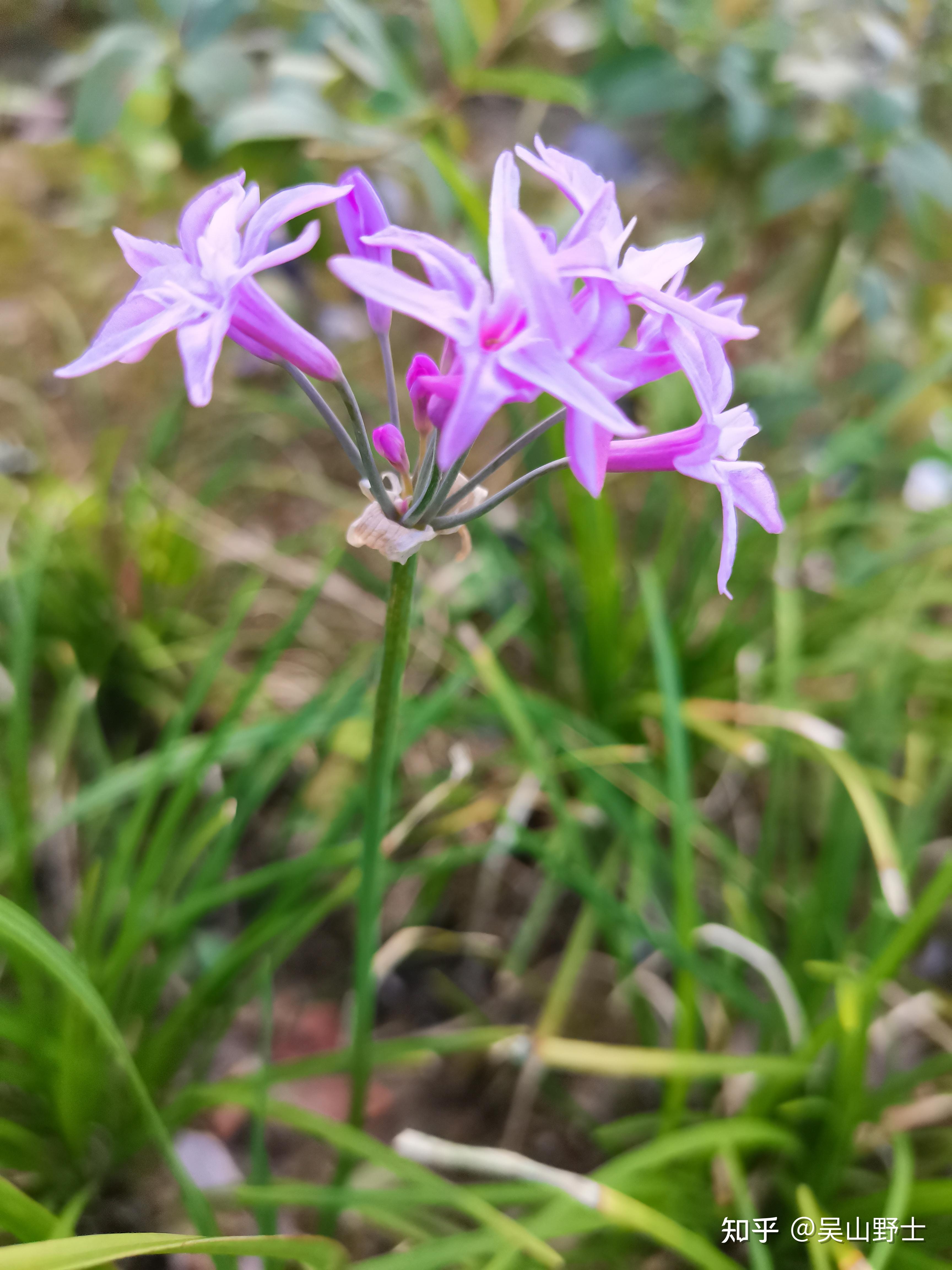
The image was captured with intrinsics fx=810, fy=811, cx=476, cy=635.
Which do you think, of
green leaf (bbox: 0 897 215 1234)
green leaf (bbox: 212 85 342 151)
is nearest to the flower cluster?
green leaf (bbox: 0 897 215 1234)

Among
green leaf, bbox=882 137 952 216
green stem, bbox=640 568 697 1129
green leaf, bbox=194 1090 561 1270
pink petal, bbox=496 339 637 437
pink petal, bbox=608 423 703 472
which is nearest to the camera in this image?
pink petal, bbox=496 339 637 437

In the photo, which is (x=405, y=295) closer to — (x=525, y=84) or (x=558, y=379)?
(x=558, y=379)

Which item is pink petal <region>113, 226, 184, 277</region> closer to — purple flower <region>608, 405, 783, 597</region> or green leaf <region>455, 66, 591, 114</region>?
purple flower <region>608, 405, 783, 597</region>

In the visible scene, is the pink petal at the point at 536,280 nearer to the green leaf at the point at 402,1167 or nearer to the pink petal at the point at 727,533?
the pink petal at the point at 727,533

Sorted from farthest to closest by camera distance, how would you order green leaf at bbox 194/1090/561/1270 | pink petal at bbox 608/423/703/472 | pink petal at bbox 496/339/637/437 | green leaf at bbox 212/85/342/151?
green leaf at bbox 212/85/342/151 → green leaf at bbox 194/1090/561/1270 → pink petal at bbox 608/423/703/472 → pink petal at bbox 496/339/637/437

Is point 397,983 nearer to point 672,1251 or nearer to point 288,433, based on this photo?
point 672,1251

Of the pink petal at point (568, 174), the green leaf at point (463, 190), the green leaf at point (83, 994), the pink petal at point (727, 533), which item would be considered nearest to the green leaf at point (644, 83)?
the green leaf at point (463, 190)

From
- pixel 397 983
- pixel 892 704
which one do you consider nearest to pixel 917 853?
pixel 892 704
